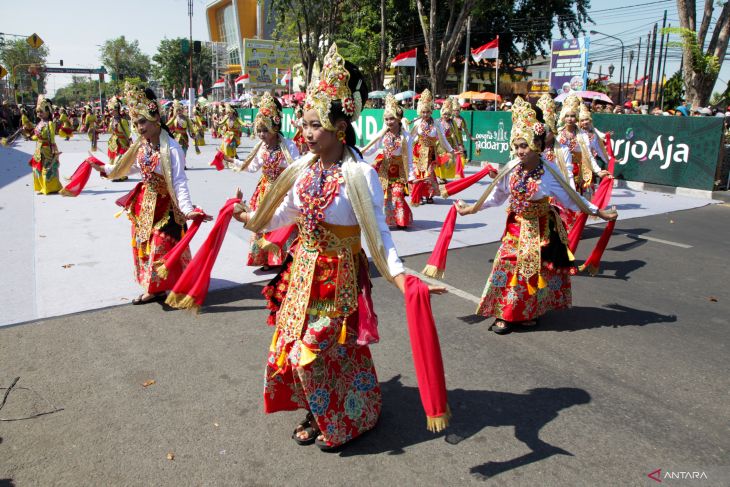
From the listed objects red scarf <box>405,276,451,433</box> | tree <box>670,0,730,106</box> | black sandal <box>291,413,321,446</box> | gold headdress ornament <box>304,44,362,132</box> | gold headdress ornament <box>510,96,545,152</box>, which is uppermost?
tree <box>670,0,730,106</box>

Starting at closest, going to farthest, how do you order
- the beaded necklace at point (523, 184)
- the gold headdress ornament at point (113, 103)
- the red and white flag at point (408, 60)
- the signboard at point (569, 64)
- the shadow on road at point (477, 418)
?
the shadow on road at point (477, 418)
the beaded necklace at point (523, 184)
the gold headdress ornament at point (113, 103)
the signboard at point (569, 64)
the red and white flag at point (408, 60)

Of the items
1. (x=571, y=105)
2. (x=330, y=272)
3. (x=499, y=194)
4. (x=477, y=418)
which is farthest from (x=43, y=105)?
(x=477, y=418)

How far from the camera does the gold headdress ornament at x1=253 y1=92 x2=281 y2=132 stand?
6.58 meters

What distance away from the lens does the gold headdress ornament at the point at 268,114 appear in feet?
21.6

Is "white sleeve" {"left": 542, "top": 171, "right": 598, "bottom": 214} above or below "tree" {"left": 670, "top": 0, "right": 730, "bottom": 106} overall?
below

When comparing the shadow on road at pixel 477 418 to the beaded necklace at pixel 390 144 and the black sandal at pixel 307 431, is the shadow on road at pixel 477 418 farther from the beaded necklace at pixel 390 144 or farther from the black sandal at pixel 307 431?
the beaded necklace at pixel 390 144

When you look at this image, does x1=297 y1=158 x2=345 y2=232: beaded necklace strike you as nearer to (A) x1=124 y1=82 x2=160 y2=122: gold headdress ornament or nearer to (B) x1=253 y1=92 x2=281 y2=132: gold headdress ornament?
(A) x1=124 y1=82 x2=160 y2=122: gold headdress ornament

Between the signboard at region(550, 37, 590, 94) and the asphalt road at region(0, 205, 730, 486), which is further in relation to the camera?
the signboard at region(550, 37, 590, 94)

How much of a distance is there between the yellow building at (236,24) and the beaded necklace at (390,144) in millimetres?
67793

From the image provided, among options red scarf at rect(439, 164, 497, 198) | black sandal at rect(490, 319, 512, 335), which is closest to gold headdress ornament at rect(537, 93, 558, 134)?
red scarf at rect(439, 164, 497, 198)

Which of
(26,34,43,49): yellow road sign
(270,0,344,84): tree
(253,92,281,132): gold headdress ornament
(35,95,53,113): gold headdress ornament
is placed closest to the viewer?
(253,92,281,132): gold headdress ornament

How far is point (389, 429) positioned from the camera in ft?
11.4

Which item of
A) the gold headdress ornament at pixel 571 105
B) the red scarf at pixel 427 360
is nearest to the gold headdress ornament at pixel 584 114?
the gold headdress ornament at pixel 571 105

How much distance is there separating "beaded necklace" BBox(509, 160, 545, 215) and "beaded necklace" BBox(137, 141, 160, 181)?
126 inches
